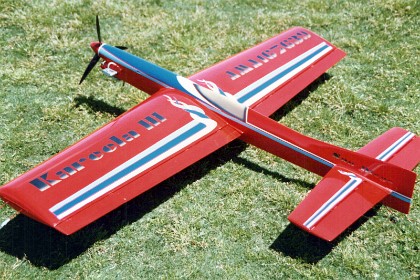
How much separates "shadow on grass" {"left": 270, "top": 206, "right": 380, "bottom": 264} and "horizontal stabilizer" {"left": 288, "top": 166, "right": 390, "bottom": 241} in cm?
79

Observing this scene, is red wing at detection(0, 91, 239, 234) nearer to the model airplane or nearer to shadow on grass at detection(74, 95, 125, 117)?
the model airplane

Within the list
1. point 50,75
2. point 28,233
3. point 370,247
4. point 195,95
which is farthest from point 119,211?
point 50,75

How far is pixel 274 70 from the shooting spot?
1088 cm

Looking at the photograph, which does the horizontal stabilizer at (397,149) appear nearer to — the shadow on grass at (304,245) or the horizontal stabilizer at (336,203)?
the horizontal stabilizer at (336,203)

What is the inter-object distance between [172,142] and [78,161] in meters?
1.67

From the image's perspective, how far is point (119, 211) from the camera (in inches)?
344

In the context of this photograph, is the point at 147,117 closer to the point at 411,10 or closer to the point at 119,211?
the point at 119,211

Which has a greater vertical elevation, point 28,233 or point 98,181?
point 98,181

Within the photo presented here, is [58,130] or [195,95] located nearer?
[195,95]

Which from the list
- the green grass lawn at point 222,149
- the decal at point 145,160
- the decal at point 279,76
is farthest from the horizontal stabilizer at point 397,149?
the decal at point 145,160

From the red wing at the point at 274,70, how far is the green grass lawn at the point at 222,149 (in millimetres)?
611

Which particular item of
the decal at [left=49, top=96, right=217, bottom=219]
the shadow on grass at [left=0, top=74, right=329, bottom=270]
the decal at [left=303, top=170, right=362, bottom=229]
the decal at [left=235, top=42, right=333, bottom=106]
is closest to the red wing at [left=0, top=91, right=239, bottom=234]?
the decal at [left=49, top=96, right=217, bottom=219]

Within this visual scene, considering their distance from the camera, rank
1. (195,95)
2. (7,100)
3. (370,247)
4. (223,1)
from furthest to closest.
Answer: (223,1), (7,100), (195,95), (370,247)

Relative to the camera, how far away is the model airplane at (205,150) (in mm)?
7473
